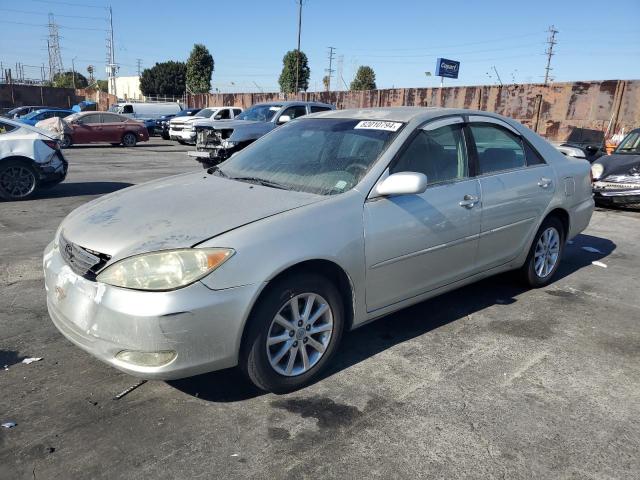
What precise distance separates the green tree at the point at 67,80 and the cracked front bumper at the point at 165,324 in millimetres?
97464

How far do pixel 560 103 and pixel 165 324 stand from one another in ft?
65.2

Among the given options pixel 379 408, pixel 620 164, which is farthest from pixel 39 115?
pixel 379 408

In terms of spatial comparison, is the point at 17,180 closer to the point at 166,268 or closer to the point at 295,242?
the point at 166,268

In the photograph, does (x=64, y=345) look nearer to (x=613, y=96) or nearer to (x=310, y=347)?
(x=310, y=347)

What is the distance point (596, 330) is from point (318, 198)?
2609 mm

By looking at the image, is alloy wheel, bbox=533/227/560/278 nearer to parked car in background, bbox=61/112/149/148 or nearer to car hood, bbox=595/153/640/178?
car hood, bbox=595/153/640/178

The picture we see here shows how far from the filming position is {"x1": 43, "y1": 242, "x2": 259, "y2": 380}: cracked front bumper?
2.55 m

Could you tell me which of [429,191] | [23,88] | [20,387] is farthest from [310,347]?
[23,88]

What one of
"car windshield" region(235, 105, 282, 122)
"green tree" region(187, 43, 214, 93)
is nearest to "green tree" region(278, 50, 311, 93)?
"green tree" region(187, 43, 214, 93)

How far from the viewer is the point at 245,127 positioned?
40.5ft

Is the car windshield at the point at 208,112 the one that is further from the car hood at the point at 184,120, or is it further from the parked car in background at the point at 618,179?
the parked car in background at the point at 618,179

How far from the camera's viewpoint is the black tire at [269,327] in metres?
2.80

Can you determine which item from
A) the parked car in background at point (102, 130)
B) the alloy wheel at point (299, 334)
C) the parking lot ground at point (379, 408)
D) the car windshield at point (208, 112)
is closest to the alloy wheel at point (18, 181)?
the parking lot ground at point (379, 408)

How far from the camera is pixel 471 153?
4.12m
